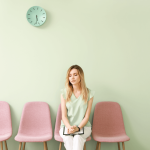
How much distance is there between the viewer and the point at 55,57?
2311mm

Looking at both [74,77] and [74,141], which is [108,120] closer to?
[74,141]

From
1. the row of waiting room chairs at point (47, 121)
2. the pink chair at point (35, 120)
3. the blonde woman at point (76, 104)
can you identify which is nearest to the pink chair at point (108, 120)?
the row of waiting room chairs at point (47, 121)

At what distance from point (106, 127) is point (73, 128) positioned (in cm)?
66

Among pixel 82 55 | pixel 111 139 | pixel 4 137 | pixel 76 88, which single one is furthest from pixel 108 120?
pixel 4 137

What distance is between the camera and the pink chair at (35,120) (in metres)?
2.13

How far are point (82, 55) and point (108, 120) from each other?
102cm

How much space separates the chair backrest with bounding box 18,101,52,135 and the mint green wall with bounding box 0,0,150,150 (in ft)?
0.32

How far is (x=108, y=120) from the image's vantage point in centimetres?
228

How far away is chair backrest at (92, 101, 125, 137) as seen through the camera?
7.29 ft

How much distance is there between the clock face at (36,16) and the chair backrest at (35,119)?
114 cm

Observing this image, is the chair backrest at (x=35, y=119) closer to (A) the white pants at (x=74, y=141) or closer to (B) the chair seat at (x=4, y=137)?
(B) the chair seat at (x=4, y=137)

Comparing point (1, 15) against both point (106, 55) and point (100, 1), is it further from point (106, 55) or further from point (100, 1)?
point (106, 55)

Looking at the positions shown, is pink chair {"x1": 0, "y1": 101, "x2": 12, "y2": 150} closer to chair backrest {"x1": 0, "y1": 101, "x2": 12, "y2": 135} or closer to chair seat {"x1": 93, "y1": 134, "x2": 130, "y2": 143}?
chair backrest {"x1": 0, "y1": 101, "x2": 12, "y2": 135}

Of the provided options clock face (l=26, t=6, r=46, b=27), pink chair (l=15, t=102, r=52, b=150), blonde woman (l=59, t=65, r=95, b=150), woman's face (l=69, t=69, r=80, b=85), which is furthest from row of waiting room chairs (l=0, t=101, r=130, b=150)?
clock face (l=26, t=6, r=46, b=27)
